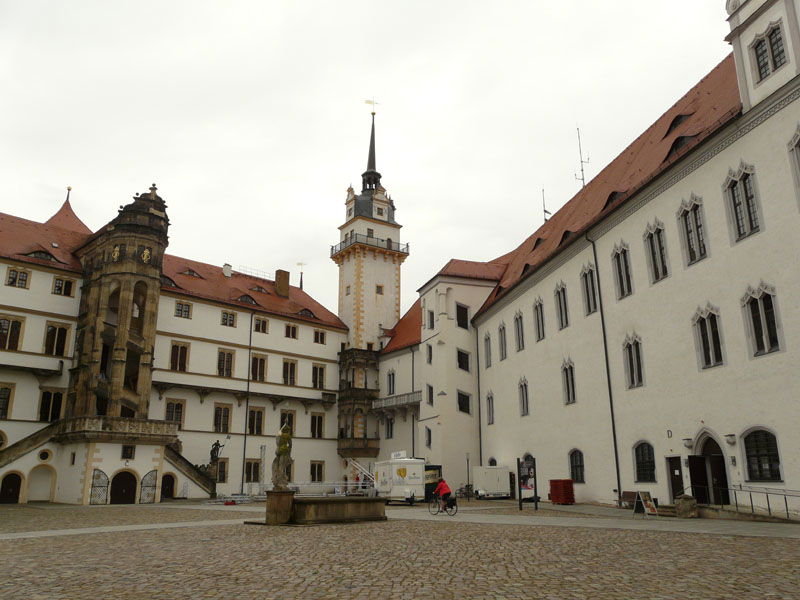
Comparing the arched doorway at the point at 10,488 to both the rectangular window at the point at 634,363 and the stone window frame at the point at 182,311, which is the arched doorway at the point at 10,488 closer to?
the stone window frame at the point at 182,311

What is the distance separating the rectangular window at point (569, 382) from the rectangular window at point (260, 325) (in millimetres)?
27715

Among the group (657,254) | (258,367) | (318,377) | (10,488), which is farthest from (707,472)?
(318,377)

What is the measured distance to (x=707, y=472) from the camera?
2288 centimetres

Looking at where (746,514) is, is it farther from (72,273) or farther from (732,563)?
(72,273)

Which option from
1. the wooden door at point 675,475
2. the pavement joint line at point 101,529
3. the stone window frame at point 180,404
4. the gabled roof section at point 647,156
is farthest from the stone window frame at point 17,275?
the wooden door at point 675,475

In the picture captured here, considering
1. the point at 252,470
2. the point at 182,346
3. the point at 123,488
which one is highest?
the point at 182,346

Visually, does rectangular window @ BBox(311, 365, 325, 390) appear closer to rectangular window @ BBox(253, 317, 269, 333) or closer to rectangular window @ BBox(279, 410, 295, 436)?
rectangular window @ BBox(279, 410, 295, 436)

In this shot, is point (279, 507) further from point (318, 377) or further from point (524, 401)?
point (318, 377)

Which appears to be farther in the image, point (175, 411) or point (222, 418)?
point (222, 418)

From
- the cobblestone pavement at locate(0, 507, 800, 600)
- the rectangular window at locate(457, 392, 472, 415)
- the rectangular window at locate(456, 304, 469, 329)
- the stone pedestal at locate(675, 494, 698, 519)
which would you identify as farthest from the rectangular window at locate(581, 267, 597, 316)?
the rectangular window at locate(457, 392, 472, 415)

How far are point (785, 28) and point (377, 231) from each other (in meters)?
45.6

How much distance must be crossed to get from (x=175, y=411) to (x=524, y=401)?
81.9ft

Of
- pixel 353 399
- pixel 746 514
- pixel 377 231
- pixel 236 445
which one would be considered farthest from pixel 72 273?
pixel 746 514

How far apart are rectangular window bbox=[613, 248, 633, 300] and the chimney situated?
116 feet
